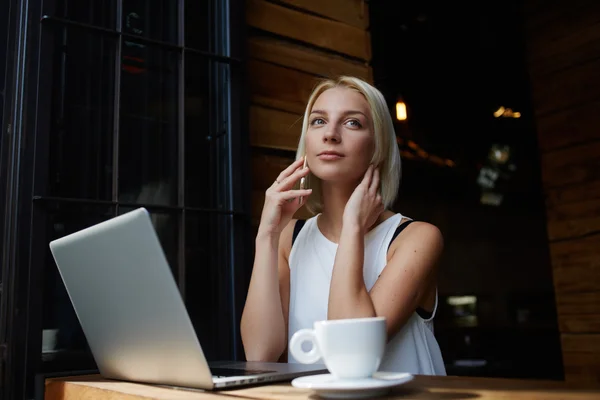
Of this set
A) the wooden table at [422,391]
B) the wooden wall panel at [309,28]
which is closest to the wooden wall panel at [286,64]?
the wooden wall panel at [309,28]

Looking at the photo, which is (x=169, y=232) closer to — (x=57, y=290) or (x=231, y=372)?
(x=57, y=290)

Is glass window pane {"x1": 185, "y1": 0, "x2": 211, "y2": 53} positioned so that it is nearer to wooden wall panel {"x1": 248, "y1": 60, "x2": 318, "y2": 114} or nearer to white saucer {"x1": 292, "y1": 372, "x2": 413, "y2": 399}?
wooden wall panel {"x1": 248, "y1": 60, "x2": 318, "y2": 114}

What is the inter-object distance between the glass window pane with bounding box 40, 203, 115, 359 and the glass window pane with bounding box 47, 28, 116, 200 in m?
0.07

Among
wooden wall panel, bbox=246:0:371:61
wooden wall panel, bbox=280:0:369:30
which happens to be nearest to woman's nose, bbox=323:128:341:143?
wooden wall panel, bbox=246:0:371:61

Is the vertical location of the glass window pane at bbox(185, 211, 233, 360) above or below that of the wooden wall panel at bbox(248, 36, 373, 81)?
below

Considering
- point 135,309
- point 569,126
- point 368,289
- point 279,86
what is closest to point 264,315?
point 368,289

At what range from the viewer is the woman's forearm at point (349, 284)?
1309 mm

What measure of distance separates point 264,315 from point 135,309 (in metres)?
0.69

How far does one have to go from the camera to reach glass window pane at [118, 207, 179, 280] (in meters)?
1.82

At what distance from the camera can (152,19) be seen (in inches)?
76.3

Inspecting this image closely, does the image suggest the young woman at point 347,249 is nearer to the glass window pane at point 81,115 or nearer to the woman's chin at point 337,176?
the woman's chin at point 337,176

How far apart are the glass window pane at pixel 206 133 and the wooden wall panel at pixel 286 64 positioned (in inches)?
5.0

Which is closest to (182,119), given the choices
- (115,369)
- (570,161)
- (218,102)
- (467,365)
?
(218,102)

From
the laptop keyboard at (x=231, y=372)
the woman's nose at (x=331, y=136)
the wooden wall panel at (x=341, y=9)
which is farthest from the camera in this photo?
the wooden wall panel at (x=341, y=9)
